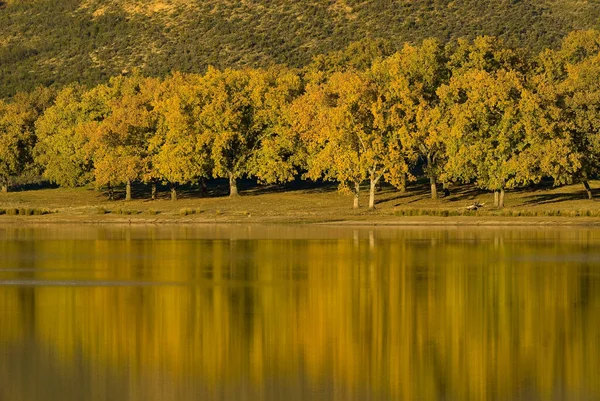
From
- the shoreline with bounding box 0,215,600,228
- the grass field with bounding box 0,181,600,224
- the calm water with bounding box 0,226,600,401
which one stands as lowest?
the calm water with bounding box 0,226,600,401

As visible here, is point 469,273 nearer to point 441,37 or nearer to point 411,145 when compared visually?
point 411,145

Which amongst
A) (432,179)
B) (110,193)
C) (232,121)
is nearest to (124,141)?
(110,193)

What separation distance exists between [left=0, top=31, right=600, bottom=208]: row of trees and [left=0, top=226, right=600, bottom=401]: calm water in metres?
35.3

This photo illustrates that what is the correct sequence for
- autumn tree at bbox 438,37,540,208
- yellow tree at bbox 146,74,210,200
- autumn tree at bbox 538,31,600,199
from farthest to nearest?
yellow tree at bbox 146,74,210,200 → autumn tree at bbox 538,31,600,199 → autumn tree at bbox 438,37,540,208

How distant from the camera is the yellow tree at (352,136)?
90812 millimetres

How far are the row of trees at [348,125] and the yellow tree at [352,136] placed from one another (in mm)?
107

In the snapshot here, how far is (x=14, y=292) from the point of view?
37156mm

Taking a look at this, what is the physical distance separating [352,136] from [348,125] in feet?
4.76

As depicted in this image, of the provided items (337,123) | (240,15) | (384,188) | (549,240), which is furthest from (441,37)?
(549,240)

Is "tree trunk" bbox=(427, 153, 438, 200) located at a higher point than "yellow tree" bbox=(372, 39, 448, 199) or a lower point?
lower

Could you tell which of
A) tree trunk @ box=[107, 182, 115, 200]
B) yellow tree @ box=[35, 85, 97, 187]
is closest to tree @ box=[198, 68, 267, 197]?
tree trunk @ box=[107, 182, 115, 200]

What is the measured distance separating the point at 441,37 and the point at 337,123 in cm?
8171

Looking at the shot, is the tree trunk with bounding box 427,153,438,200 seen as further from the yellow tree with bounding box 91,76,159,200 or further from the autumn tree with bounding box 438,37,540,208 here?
the yellow tree with bounding box 91,76,159,200

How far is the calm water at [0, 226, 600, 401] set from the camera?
72.9ft
